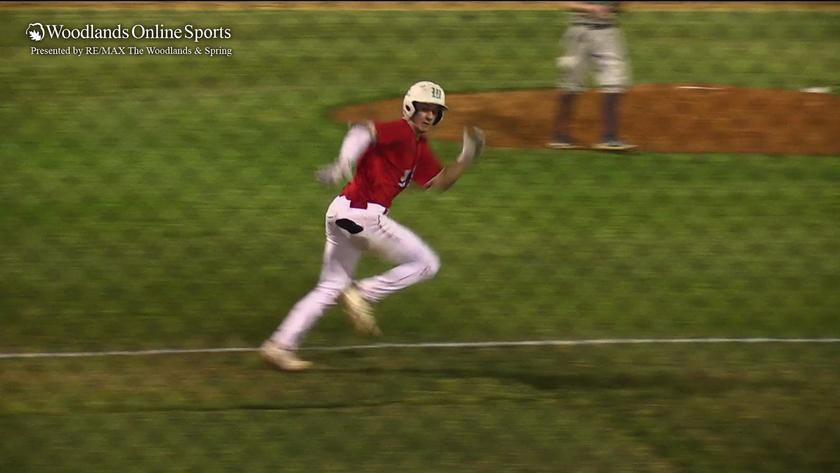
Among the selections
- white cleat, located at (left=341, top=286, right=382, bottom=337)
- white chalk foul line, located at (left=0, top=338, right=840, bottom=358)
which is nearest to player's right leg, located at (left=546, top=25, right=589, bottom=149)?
white chalk foul line, located at (left=0, top=338, right=840, bottom=358)

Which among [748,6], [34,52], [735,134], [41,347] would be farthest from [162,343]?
[748,6]

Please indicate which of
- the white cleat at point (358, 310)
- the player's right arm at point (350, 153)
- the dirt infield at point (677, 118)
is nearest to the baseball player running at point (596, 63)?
the dirt infield at point (677, 118)

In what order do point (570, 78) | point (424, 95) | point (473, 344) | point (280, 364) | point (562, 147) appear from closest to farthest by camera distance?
point (424, 95) → point (280, 364) → point (473, 344) → point (570, 78) → point (562, 147)

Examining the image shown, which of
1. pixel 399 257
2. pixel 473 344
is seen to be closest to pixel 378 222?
pixel 399 257

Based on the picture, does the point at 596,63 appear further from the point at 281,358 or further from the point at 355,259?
the point at 281,358

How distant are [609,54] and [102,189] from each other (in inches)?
168

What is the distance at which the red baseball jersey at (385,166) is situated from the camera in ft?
22.2

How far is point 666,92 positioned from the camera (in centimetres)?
1376

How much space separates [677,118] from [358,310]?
260 inches

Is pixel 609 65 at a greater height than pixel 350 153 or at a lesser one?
greater

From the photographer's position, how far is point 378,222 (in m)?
6.81

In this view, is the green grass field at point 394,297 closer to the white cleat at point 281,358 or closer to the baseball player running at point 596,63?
the white cleat at point 281,358
